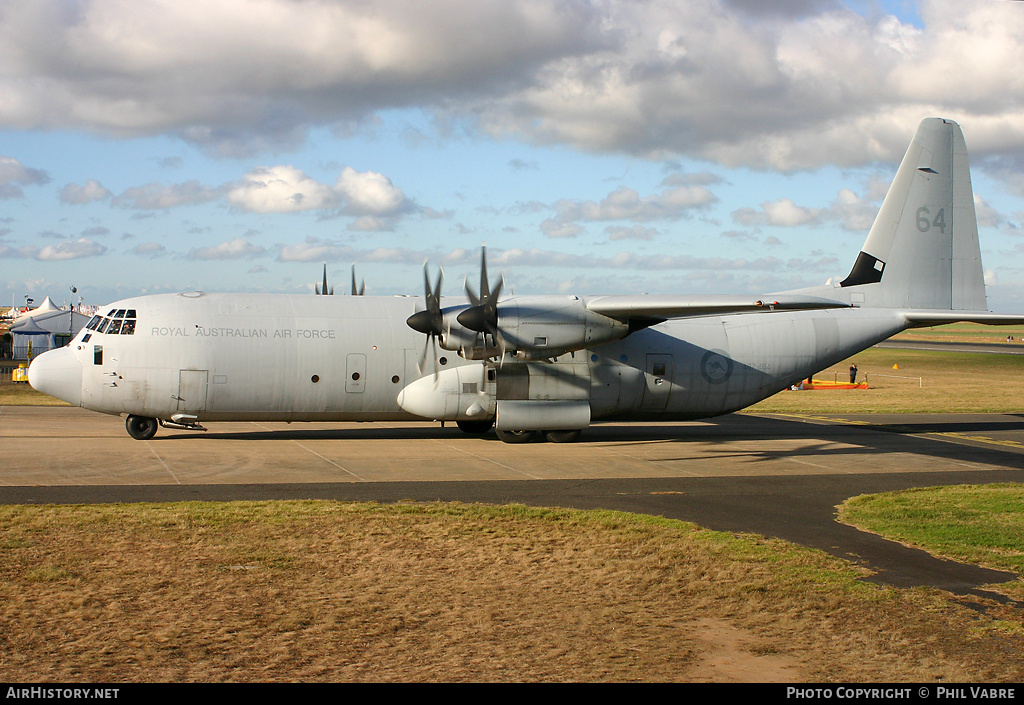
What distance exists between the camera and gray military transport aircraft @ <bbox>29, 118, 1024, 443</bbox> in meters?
21.8

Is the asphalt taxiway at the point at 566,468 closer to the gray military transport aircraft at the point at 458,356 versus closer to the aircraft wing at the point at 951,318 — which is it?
the gray military transport aircraft at the point at 458,356

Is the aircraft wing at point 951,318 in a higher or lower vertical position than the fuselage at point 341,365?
higher

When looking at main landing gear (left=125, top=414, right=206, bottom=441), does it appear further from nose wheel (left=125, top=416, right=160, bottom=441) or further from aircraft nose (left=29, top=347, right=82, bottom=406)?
aircraft nose (left=29, top=347, right=82, bottom=406)

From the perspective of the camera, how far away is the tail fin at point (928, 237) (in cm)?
2720

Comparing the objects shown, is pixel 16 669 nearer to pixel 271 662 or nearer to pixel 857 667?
pixel 271 662

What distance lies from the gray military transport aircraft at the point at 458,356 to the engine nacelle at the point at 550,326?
0.12 feet

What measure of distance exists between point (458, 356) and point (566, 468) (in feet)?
17.6

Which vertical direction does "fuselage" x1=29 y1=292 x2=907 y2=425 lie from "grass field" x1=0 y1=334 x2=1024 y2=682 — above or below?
above

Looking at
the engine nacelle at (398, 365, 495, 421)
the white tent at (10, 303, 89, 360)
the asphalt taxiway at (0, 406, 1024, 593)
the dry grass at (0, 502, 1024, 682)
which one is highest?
the white tent at (10, 303, 89, 360)

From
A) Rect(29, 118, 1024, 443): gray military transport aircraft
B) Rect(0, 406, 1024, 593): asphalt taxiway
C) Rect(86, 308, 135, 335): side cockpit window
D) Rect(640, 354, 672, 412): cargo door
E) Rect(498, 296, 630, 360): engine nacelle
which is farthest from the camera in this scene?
Rect(640, 354, 672, 412): cargo door

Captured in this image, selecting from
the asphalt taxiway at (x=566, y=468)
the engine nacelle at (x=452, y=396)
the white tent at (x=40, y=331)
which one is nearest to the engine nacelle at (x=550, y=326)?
the engine nacelle at (x=452, y=396)

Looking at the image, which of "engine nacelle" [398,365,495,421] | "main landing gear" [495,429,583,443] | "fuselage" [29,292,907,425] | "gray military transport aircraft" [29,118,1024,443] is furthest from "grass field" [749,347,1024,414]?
"engine nacelle" [398,365,495,421]

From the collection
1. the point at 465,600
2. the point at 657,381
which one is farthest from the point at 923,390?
the point at 465,600

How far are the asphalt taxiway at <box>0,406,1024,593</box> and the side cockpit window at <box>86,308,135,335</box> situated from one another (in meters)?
2.99
